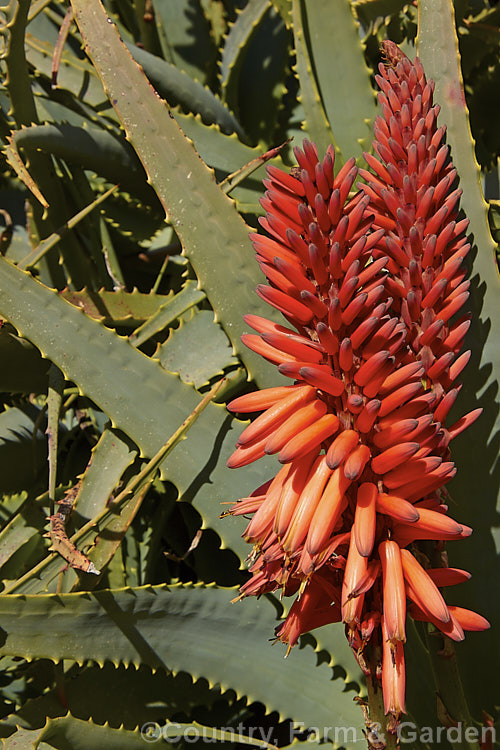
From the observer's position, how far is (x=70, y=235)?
A: 112cm

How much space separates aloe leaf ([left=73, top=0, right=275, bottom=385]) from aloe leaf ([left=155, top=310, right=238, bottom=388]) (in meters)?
0.14

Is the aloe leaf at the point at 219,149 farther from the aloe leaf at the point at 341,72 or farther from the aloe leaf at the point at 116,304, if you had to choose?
the aloe leaf at the point at 116,304

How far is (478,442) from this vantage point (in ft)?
2.42

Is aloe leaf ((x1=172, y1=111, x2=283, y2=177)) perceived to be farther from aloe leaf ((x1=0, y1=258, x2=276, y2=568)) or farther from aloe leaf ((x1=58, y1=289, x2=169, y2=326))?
aloe leaf ((x1=0, y1=258, x2=276, y2=568))

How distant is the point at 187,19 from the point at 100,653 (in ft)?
3.53

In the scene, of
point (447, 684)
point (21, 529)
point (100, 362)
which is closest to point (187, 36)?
point (100, 362)

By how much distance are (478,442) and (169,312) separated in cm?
45

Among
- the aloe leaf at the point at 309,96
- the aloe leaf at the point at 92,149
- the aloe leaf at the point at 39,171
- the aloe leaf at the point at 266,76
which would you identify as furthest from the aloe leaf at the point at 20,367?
the aloe leaf at the point at 266,76

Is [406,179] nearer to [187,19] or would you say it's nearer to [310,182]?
[310,182]

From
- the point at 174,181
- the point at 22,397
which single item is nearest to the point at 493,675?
the point at 174,181

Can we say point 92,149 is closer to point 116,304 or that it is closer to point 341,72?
point 116,304

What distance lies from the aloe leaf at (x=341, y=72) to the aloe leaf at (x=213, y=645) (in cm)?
65

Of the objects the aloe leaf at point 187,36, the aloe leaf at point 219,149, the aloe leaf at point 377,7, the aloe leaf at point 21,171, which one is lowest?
the aloe leaf at point 21,171

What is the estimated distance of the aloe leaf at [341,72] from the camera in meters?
0.98
